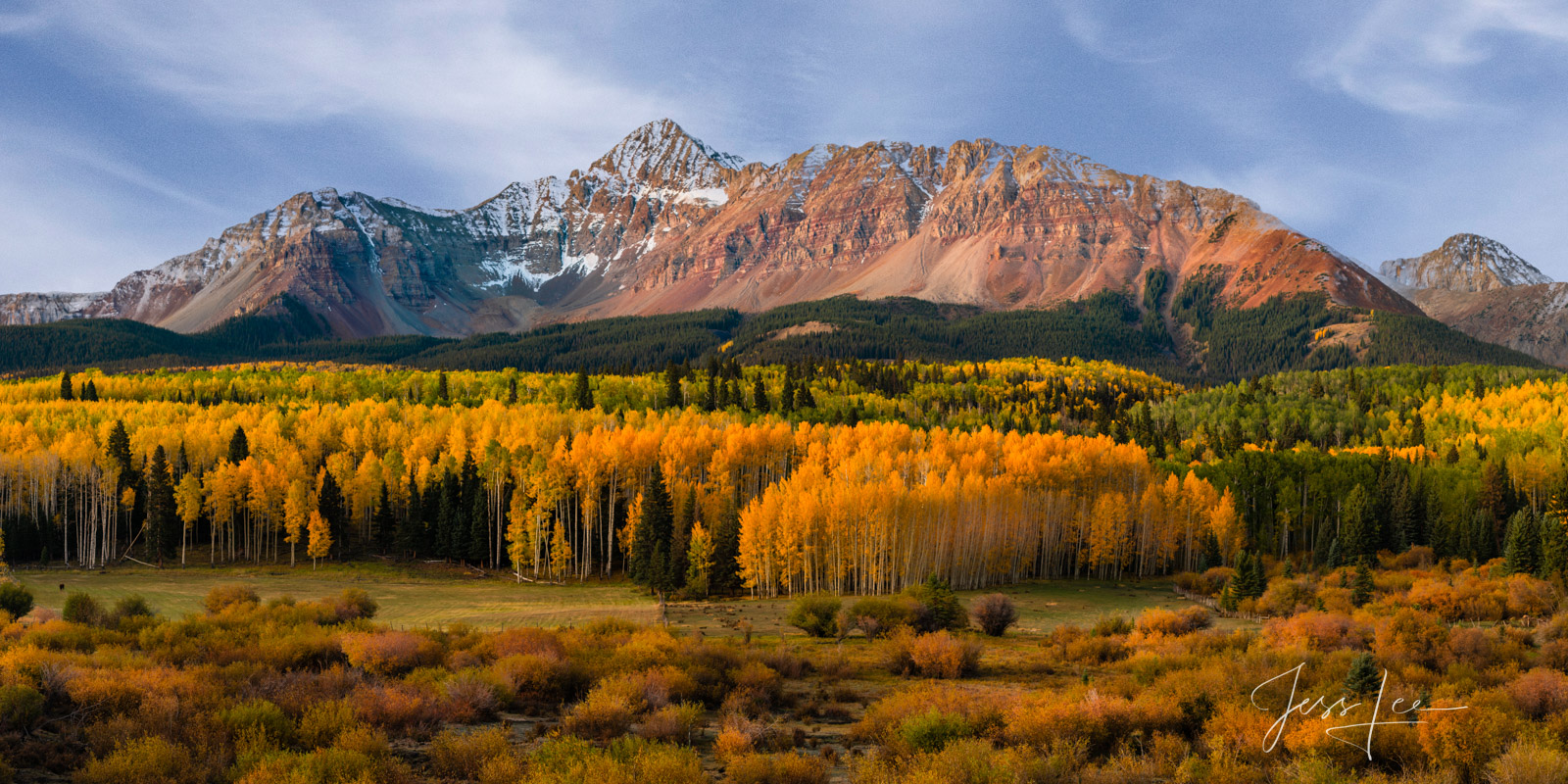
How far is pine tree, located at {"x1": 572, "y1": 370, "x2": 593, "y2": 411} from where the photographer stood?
139625 mm

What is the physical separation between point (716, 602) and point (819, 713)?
39273 millimetres

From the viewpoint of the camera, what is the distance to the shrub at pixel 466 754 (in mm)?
19812

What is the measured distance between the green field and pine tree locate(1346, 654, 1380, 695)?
28.9 m

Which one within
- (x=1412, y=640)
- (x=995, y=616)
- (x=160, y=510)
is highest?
(x=1412, y=640)

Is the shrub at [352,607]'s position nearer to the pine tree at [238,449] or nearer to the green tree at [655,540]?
the green tree at [655,540]

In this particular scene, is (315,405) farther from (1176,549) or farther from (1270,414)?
(1270,414)

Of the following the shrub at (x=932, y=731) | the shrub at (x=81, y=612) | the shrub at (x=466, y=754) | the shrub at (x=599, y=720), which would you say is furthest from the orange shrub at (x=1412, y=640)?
the shrub at (x=81, y=612)

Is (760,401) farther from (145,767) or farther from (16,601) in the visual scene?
(145,767)

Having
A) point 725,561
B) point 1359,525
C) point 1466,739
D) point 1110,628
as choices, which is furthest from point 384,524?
point 1359,525

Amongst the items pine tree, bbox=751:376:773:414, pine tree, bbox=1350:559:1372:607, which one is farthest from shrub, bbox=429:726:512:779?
pine tree, bbox=751:376:773:414

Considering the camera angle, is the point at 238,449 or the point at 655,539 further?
the point at 238,449

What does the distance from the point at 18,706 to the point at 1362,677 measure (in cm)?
3569

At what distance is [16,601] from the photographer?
3644cm

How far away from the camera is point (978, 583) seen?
267 ft
